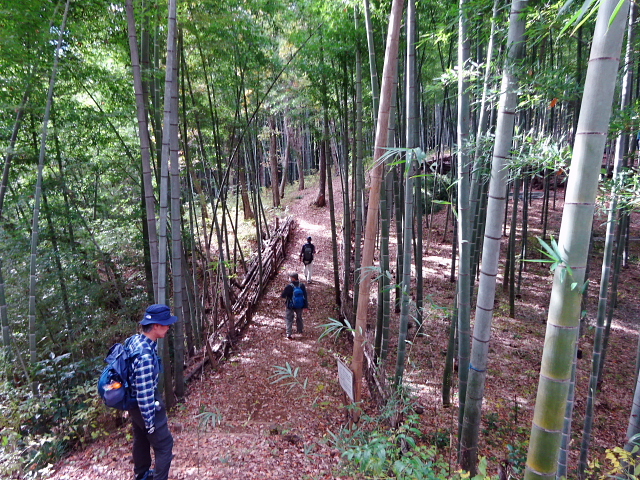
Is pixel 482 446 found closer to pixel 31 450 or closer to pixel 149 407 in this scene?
pixel 149 407

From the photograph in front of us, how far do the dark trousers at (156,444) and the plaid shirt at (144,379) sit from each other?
0.33ft

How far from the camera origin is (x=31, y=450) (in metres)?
3.16

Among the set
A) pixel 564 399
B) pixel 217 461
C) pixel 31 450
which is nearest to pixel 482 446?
pixel 217 461

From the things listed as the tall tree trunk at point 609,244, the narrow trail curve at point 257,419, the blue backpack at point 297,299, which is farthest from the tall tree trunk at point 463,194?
the blue backpack at point 297,299

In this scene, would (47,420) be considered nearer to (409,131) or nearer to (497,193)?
(409,131)

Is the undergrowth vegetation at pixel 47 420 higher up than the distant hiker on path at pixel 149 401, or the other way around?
the distant hiker on path at pixel 149 401

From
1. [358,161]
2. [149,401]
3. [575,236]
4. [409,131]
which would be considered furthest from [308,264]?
[575,236]

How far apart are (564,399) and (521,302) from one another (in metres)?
7.28

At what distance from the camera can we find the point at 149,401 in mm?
2131

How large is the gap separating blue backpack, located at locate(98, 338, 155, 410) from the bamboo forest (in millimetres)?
95

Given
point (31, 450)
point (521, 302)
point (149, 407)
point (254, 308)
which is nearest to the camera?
point (149, 407)

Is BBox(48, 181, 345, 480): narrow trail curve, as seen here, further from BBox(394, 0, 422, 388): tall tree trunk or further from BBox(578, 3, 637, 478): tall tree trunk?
BBox(578, 3, 637, 478): tall tree trunk

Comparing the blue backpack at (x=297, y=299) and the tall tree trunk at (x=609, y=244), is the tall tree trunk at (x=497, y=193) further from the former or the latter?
the blue backpack at (x=297, y=299)

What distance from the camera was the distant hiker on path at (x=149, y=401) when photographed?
2.12m
